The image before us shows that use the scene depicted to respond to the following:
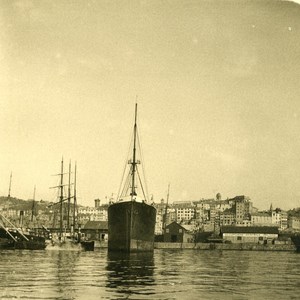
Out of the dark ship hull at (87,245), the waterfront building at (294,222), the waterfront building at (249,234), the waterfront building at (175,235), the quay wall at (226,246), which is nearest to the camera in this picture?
the dark ship hull at (87,245)

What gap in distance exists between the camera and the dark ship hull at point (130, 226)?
3112cm

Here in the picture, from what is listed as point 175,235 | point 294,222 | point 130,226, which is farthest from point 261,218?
point 130,226

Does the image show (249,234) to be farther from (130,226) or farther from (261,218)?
(261,218)

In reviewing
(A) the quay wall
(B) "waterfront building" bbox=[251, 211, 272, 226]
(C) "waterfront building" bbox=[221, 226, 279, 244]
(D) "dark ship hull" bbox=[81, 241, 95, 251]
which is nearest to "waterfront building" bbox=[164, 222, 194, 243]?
(A) the quay wall

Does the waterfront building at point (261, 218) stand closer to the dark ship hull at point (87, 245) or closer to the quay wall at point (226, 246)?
the quay wall at point (226, 246)

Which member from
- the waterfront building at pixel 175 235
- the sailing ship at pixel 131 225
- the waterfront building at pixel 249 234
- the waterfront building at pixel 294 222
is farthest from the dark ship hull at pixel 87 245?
the waterfront building at pixel 294 222

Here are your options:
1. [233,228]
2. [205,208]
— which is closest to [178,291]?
[233,228]

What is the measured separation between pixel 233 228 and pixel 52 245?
38620mm

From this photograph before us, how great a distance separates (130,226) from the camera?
31.1 meters

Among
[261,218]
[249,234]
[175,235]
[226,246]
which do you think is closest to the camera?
[226,246]

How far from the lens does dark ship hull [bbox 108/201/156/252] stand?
102 feet

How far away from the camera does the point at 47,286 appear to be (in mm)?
11828

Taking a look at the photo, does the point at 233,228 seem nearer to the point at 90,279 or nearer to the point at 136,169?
the point at 136,169

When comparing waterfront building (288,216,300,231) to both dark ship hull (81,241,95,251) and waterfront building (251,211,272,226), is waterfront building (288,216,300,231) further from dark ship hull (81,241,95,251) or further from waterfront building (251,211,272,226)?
dark ship hull (81,241,95,251)
